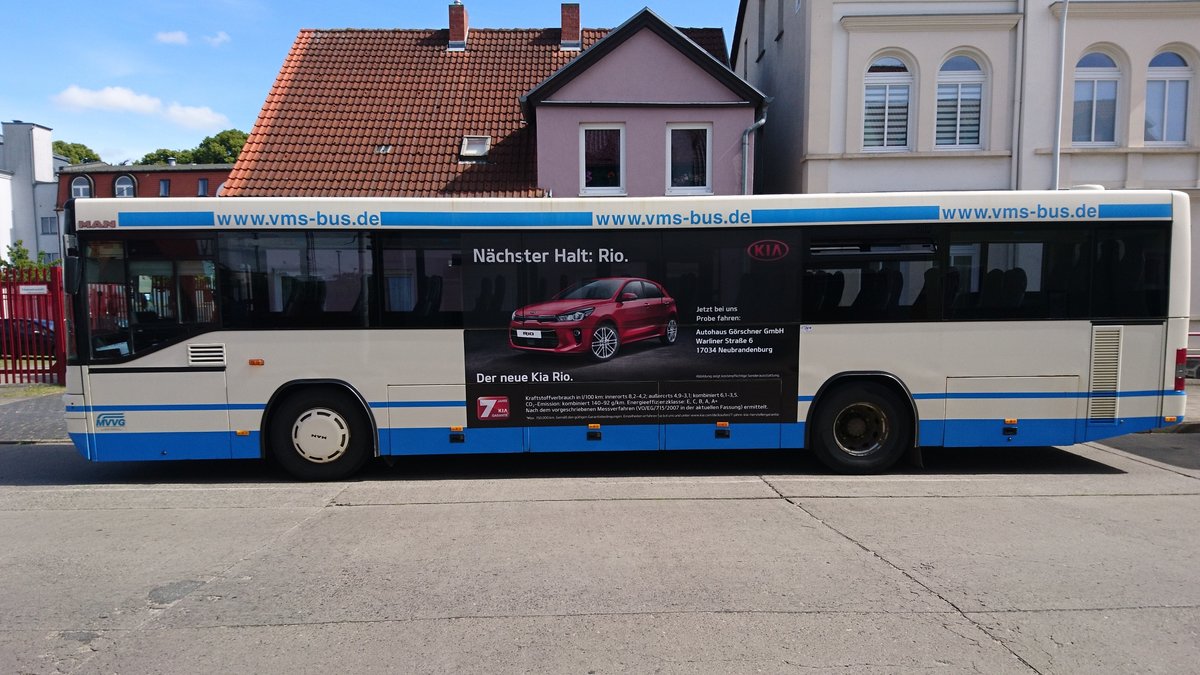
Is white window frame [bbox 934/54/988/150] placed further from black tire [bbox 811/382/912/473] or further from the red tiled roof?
black tire [bbox 811/382/912/473]

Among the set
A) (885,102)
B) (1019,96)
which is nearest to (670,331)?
(885,102)

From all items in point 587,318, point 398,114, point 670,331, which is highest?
point 398,114

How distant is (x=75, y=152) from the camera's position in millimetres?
69062

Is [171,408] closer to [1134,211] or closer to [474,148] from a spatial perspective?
[1134,211]

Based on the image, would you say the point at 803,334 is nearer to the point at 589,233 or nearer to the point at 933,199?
Answer: the point at 933,199

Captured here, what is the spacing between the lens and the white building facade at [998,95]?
14.0 metres

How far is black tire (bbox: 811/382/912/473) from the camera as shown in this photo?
7344 mm

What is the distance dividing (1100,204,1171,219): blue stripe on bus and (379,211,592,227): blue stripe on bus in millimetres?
5234

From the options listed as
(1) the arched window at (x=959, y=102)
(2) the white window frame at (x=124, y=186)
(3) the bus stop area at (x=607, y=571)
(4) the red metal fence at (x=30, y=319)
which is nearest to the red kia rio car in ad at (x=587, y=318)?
(3) the bus stop area at (x=607, y=571)

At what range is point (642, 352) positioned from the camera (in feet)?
23.8

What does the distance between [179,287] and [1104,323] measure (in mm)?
9317

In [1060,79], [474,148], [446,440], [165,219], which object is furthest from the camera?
[474,148]

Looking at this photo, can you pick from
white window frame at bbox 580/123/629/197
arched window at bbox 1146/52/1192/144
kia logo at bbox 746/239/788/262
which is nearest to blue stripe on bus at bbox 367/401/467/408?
kia logo at bbox 746/239/788/262

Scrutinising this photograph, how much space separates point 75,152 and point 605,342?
82.4m
